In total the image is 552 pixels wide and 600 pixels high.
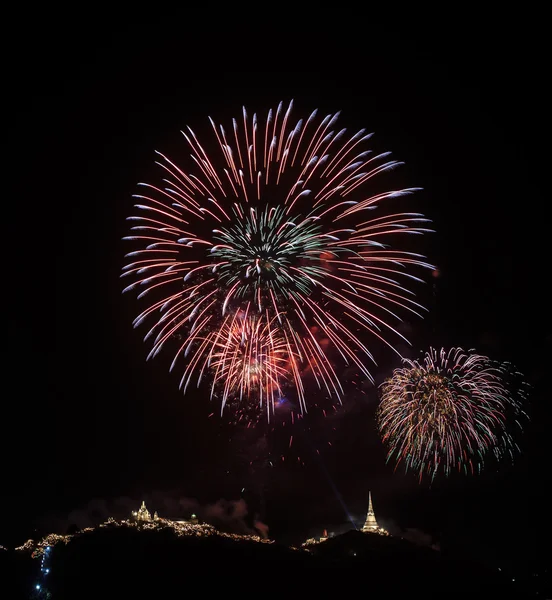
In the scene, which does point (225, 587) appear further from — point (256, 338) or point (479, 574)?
point (479, 574)

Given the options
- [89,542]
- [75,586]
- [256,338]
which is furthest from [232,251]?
[89,542]

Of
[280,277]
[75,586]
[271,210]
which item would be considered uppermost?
[271,210]

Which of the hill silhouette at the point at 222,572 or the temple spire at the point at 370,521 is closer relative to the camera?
the hill silhouette at the point at 222,572

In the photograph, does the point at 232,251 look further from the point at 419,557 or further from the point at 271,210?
the point at 419,557

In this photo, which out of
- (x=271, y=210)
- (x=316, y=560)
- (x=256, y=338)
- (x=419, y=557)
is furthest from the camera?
(x=419, y=557)

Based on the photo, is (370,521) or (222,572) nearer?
(222,572)

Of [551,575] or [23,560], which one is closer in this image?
[23,560]

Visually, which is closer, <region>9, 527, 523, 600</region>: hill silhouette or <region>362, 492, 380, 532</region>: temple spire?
<region>9, 527, 523, 600</region>: hill silhouette

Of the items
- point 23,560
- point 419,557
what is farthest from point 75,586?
point 419,557

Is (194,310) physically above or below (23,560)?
above

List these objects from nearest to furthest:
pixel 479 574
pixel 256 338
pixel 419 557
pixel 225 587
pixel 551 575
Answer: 1. pixel 256 338
2. pixel 225 587
3. pixel 479 574
4. pixel 419 557
5. pixel 551 575
